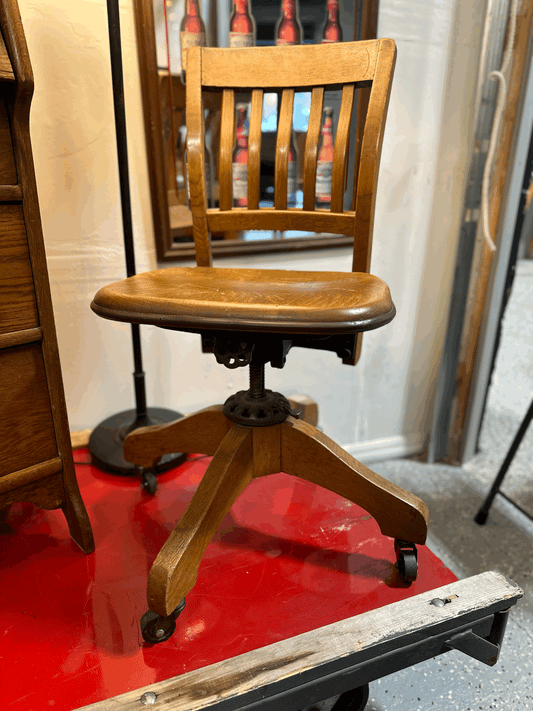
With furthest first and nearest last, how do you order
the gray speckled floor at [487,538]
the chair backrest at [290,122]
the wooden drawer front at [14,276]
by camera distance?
the gray speckled floor at [487,538], the chair backrest at [290,122], the wooden drawer front at [14,276]

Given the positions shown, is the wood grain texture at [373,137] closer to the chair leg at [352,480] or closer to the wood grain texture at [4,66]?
the chair leg at [352,480]

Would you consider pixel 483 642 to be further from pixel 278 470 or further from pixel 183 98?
pixel 183 98

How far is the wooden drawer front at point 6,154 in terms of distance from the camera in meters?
0.72

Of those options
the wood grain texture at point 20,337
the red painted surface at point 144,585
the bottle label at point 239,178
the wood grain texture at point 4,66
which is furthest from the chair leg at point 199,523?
the bottle label at point 239,178

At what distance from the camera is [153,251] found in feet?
4.64

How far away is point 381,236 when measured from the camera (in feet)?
5.28

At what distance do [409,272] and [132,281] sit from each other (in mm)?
1121

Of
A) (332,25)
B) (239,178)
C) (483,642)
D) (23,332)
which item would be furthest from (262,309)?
(332,25)

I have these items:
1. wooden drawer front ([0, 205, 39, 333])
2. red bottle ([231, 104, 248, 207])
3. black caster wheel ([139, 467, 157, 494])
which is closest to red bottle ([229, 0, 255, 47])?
red bottle ([231, 104, 248, 207])

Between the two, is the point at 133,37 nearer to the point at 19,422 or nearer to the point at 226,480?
the point at 19,422

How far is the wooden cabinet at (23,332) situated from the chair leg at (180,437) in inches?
8.3

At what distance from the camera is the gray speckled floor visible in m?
1.07

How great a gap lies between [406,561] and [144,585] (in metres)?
0.48

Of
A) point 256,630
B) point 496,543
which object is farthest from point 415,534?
point 496,543
